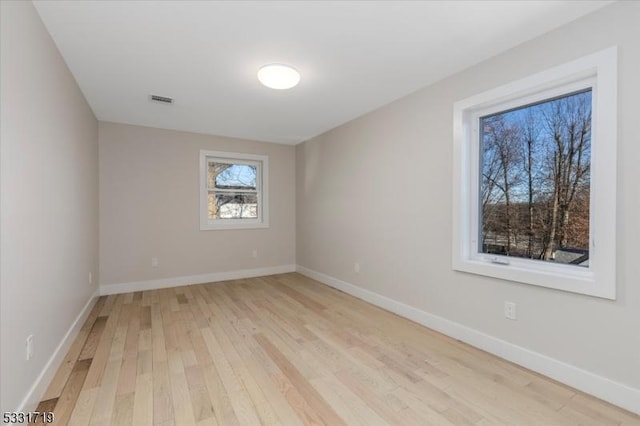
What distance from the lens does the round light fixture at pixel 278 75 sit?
244 cm

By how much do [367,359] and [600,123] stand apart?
7.11ft

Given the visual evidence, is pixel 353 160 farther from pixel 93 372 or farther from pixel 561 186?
pixel 93 372

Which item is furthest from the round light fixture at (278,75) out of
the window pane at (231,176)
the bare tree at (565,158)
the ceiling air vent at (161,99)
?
the window pane at (231,176)

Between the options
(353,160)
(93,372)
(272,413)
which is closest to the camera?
(272,413)

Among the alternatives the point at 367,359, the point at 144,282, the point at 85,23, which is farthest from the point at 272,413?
the point at 144,282

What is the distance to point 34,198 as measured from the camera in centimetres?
174

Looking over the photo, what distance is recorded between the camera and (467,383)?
1909 millimetres

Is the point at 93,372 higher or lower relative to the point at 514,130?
lower

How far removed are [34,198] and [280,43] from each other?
1868mm

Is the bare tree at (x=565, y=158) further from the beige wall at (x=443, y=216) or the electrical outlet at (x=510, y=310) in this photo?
the electrical outlet at (x=510, y=310)

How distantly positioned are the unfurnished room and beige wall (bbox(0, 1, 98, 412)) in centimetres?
2

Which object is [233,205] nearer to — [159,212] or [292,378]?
[159,212]

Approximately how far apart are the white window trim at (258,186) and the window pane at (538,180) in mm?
3472

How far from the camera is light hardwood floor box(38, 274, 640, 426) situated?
1.61 m
